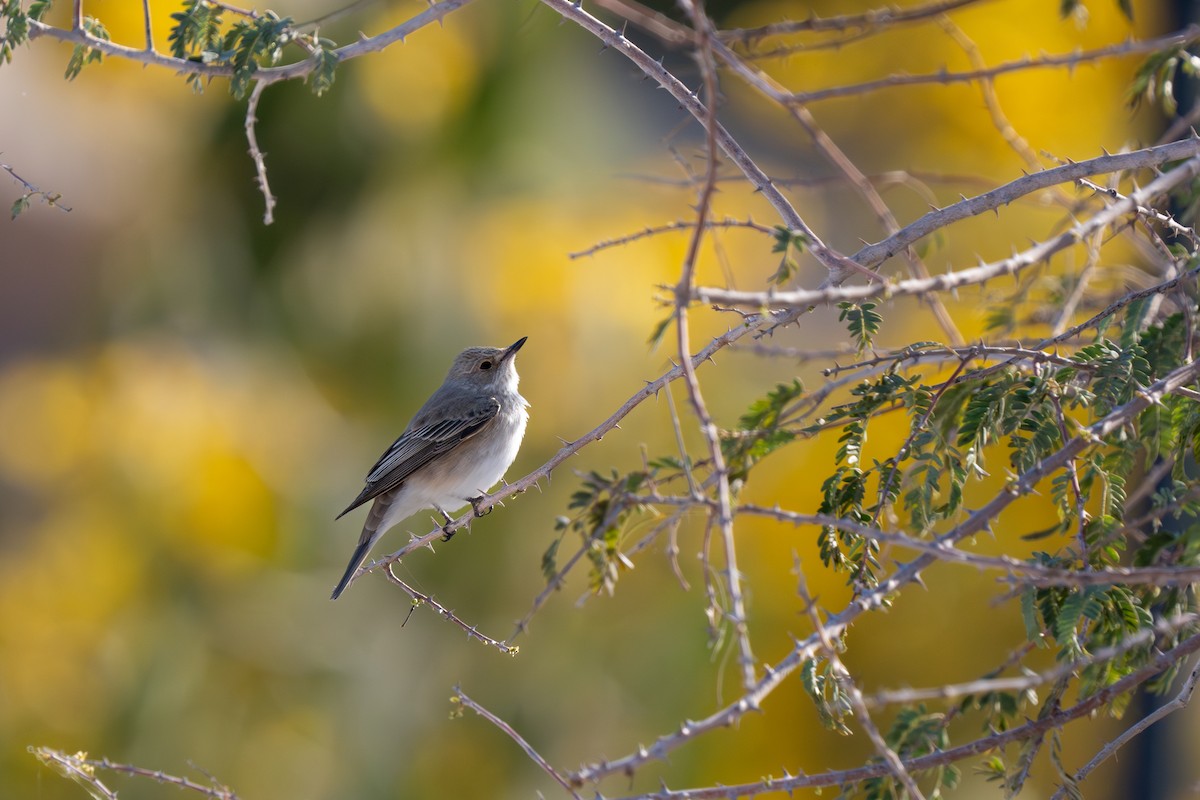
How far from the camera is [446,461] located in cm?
552

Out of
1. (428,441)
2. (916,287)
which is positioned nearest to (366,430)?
(428,441)

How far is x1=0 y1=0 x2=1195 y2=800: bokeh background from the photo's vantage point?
25.7 feet

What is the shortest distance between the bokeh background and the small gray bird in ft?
6.11

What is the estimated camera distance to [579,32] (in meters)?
9.95

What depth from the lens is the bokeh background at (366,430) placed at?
7.83m

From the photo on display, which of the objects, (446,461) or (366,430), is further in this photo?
(366,430)

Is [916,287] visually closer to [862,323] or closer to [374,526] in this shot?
[862,323]

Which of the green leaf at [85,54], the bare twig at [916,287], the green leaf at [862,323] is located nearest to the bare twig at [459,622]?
the green leaf at [862,323]

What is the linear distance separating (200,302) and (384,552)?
2.42 metres

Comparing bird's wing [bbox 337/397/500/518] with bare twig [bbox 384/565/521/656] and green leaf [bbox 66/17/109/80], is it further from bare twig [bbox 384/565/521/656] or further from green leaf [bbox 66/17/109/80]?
green leaf [bbox 66/17/109/80]

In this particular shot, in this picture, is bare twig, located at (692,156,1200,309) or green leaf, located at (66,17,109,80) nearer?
bare twig, located at (692,156,1200,309)

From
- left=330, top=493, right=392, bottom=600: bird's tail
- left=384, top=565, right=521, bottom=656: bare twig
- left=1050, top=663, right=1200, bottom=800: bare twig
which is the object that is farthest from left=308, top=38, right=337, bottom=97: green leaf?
left=330, top=493, right=392, bottom=600: bird's tail

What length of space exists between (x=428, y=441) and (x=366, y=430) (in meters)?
2.88

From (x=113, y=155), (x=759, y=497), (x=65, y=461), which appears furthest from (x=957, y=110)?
(x=65, y=461)
